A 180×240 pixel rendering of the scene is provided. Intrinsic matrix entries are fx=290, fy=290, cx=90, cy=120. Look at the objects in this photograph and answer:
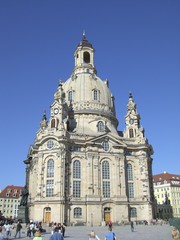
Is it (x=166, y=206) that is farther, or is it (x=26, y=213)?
(x=166, y=206)

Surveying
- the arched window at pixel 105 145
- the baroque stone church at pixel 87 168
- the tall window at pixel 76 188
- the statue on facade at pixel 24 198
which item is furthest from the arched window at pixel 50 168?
the arched window at pixel 105 145

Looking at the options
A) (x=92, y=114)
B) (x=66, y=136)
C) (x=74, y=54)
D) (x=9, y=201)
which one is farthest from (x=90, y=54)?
(x=9, y=201)

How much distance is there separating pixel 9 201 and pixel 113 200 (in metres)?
51.9

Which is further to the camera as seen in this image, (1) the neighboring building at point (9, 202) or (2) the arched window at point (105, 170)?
(1) the neighboring building at point (9, 202)

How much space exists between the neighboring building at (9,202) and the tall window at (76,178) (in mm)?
48524

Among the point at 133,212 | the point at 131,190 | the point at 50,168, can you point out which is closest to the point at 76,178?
the point at 50,168

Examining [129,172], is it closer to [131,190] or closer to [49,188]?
[131,190]

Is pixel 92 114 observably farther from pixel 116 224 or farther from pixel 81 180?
pixel 116 224

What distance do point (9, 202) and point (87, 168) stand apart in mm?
50242

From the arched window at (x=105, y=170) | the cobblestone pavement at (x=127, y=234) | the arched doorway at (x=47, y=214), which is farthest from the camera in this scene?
the arched window at (x=105, y=170)

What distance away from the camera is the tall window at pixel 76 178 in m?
54.2

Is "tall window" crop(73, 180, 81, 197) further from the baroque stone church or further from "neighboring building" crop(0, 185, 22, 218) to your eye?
"neighboring building" crop(0, 185, 22, 218)

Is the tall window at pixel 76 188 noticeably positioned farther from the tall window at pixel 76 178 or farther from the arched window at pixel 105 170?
the arched window at pixel 105 170

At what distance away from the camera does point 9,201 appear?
3743 inches
